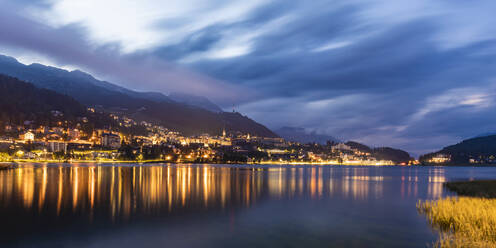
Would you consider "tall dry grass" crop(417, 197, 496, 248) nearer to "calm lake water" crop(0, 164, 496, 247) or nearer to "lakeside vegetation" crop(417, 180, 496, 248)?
"lakeside vegetation" crop(417, 180, 496, 248)

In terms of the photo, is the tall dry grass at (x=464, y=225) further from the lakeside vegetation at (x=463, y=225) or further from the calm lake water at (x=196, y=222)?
the calm lake water at (x=196, y=222)

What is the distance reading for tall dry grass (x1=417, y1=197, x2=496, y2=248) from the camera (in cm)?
1359

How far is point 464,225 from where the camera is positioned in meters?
16.1

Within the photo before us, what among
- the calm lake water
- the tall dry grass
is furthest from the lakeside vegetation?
the calm lake water

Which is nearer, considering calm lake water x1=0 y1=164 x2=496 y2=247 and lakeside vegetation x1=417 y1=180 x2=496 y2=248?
lakeside vegetation x1=417 y1=180 x2=496 y2=248

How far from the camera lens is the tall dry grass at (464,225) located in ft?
44.6

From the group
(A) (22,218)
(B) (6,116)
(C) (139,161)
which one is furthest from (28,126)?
(A) (22,218)

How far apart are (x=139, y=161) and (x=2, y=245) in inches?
6280

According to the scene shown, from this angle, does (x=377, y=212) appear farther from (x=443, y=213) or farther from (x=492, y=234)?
(x=492, y=234)

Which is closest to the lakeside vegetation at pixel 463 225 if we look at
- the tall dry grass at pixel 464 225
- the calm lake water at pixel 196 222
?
the tall dry grass at pixel 464 225

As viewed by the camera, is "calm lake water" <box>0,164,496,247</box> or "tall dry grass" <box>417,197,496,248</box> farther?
"calm lake water" <box>0,164,496,247</box>

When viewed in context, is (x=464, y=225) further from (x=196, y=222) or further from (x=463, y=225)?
(x=196, y=222)

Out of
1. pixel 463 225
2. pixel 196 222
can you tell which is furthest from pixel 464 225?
pixel 196 222

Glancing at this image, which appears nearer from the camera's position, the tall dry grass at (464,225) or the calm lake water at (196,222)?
the tall dry grass at (464,225)
